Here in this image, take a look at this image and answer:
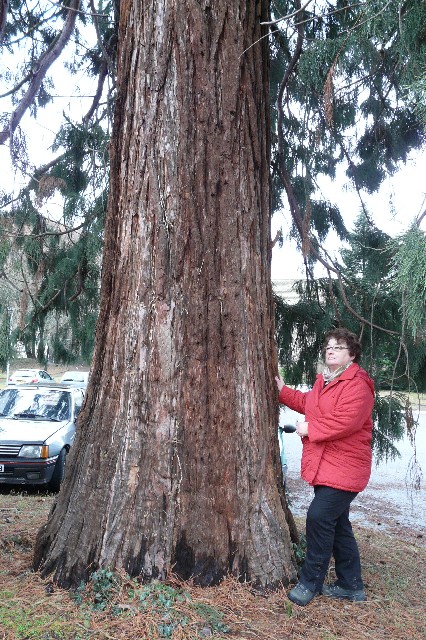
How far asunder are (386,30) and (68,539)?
148 inches

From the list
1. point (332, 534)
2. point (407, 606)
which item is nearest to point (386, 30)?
point (332, 534)

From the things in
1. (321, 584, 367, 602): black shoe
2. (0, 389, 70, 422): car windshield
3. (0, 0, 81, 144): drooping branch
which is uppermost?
(0, 0, 81, 144): drooping branch

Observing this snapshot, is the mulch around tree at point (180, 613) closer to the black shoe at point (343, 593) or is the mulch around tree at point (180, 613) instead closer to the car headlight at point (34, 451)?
the black shoe at point (343, 593)

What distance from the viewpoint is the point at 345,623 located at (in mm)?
3607

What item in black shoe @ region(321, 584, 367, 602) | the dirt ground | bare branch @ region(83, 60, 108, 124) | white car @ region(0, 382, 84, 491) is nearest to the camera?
the dirt ground

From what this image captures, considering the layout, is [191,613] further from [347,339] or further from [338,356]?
[347,339]

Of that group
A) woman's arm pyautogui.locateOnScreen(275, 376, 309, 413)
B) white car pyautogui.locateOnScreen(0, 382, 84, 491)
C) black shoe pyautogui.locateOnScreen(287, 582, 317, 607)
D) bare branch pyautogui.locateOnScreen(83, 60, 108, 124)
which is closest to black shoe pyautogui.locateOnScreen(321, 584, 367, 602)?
black shoe pyautogui.locateOnScreen(287, 582, 317, 607)

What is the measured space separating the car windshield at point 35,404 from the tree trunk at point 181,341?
18.8 feet

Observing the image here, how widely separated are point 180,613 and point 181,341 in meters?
1.44

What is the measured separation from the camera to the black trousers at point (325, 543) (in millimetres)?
3809

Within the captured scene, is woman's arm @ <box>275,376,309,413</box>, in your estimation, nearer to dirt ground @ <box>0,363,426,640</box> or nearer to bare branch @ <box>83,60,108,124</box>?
dirt ground @ <box>0,363,426,640</box>

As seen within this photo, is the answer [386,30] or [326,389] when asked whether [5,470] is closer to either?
[326,389]

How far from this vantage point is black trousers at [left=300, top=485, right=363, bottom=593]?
381 centimetres

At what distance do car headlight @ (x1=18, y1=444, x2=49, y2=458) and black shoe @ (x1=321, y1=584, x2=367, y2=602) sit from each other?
5.21m
